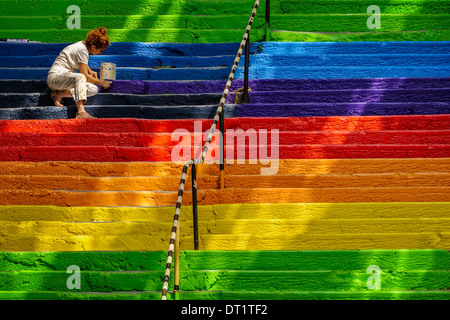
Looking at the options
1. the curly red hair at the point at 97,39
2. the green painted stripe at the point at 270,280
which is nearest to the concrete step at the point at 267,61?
the curly red hair at the point at 97,39

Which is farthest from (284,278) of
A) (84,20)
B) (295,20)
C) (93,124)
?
(84,20)

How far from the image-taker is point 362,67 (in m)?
7.83

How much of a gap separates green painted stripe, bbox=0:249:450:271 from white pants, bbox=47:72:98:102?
2761 mm

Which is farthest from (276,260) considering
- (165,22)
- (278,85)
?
(165,22)

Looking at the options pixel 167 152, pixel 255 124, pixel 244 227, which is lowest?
pixel 244 227

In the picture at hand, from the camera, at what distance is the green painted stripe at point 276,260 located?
14.8 feet

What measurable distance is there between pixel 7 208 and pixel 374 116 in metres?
3.90

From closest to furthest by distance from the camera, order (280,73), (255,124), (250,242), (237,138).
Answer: (250,242) < (237,138) < (255,124) < (280,73)

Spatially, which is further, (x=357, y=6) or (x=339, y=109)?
(x=357, y=6)

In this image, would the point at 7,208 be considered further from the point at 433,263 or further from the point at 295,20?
the point at 295,20

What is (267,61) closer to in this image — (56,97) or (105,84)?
(105,84)

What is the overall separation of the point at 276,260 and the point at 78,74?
367cm

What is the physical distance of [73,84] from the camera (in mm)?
7098
